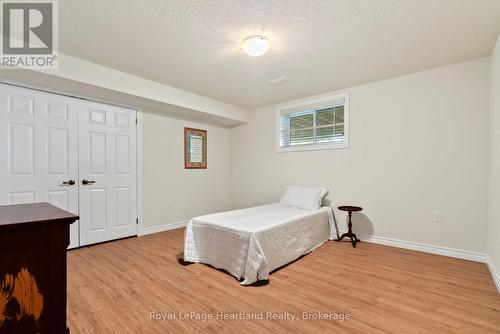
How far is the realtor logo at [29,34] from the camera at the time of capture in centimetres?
194

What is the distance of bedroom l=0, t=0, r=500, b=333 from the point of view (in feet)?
5.76

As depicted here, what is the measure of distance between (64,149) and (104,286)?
2.03 m

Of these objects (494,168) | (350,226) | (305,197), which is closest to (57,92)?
(305,197)

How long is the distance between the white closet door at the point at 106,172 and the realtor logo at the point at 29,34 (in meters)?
0.88

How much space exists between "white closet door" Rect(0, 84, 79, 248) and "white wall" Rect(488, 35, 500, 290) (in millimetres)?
4810

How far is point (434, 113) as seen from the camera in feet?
9.89

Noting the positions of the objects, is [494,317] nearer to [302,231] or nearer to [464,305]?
[464,305]

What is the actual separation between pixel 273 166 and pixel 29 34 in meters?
3.76

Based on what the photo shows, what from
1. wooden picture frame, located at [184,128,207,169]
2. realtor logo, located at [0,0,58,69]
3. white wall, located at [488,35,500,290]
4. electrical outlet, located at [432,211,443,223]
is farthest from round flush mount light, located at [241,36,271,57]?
electrical outlet, located at [432,211,443,223]

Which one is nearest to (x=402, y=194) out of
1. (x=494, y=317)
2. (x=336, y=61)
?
(x=494, y=317)

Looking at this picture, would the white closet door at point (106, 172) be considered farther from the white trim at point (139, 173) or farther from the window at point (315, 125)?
the window at point (315, 125)

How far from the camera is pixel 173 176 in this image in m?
4.38

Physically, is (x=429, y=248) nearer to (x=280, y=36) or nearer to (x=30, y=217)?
(x=280, y=36)

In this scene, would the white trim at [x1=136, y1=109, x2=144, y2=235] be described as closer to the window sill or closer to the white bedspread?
the white bedspread
